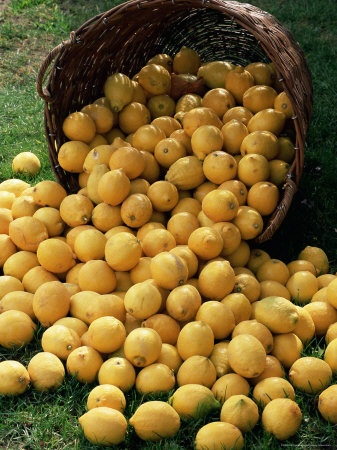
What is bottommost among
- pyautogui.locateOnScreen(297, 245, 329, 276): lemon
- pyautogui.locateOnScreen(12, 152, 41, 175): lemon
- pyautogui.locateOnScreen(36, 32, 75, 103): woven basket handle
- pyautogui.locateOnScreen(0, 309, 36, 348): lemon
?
pyautogui.locateOnScreen(12, 152, 41, 175): lemon

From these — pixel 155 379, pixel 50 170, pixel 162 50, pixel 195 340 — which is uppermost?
pixel 162 50

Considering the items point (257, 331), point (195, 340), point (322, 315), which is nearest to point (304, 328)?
point (322, 315)

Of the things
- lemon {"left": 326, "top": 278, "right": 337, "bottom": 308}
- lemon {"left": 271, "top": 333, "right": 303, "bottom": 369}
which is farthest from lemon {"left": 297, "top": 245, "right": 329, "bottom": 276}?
lemon {"left": 271, "top": 333, "right": 303, "bottom": 369}

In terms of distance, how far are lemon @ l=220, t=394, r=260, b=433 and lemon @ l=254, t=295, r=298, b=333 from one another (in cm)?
46

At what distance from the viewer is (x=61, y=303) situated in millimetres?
2848

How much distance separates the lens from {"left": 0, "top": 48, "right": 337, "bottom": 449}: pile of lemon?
246cm

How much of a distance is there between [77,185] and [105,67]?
0.77 metres

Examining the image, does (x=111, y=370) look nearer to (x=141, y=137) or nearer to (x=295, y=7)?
(x=141, y=137)

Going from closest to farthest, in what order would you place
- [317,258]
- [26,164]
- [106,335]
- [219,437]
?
[219,437] < [106,335] < [317,258] < [26,164]

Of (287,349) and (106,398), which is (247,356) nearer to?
(287,349)

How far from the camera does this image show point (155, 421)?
2.28 metres

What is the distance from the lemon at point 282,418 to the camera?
231 cm

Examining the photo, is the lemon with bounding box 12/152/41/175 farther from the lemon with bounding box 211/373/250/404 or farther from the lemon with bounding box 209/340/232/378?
the lemon with bounding box 211/373/250/404

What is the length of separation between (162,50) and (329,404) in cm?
279
